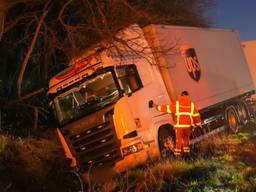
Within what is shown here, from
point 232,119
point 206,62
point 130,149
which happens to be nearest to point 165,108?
point 130,149

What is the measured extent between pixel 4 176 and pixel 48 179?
135cm

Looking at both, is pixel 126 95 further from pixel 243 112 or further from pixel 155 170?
pixel 243 112

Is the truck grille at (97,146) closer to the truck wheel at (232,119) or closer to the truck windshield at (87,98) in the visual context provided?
the truck windshield at (87,98)

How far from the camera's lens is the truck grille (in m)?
8.69

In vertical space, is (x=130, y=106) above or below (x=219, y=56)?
below

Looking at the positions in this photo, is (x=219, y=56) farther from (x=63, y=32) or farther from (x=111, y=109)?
(x=111, y=109)

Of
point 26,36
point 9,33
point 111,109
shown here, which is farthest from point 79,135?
point 9,33

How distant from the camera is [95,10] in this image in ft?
41.5

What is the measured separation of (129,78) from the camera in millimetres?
9109

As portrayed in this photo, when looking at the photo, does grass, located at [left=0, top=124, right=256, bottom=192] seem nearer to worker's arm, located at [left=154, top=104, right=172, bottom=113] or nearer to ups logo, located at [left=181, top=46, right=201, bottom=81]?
worker's arm, located at [left=154, top=104, right=172, bottom=113]

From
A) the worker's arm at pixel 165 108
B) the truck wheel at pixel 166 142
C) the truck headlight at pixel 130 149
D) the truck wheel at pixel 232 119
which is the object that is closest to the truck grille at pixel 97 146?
the truck headlight at pixel 130 149

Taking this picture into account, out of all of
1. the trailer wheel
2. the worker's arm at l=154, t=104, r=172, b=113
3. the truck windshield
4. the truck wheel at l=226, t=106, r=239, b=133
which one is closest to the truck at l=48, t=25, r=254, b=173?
the truck windshield

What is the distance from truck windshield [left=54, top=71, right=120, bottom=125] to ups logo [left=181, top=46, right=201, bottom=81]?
11.0ft

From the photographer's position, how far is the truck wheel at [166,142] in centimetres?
959
